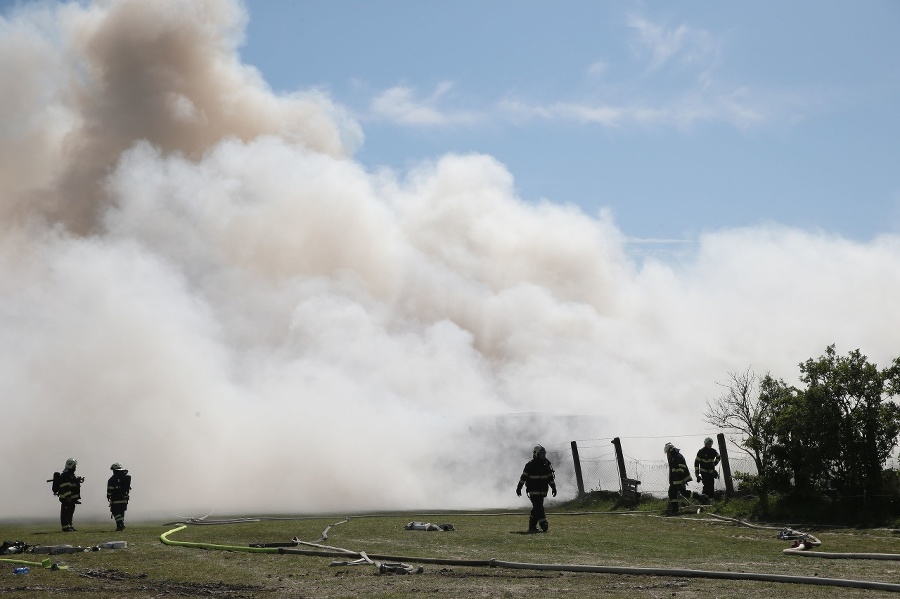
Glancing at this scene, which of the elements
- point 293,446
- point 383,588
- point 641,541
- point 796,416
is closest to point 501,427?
point 293,446

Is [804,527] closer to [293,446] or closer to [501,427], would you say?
[293,446]

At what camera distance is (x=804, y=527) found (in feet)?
56.3

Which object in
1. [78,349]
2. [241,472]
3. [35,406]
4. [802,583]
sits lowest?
[802,583]

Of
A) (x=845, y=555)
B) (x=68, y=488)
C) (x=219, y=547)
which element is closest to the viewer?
(x=845, y=555)

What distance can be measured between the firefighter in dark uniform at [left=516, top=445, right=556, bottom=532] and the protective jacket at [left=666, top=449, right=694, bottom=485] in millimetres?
5491

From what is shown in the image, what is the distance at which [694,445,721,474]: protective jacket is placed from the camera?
22516mm

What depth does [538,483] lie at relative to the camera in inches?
685

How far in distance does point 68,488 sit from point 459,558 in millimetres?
11634

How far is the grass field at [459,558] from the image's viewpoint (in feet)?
31.6

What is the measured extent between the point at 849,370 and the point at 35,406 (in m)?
32.5

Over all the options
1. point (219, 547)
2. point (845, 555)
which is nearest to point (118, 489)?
point (219, 547)

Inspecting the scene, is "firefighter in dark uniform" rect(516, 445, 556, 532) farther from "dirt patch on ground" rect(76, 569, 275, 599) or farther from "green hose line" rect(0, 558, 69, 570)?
"green hose line" rect(0, 558, 69, 570)

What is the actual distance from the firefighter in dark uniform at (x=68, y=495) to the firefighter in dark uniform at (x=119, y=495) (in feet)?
2.27

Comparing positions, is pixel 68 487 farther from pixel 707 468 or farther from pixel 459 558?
pixel 707 468
